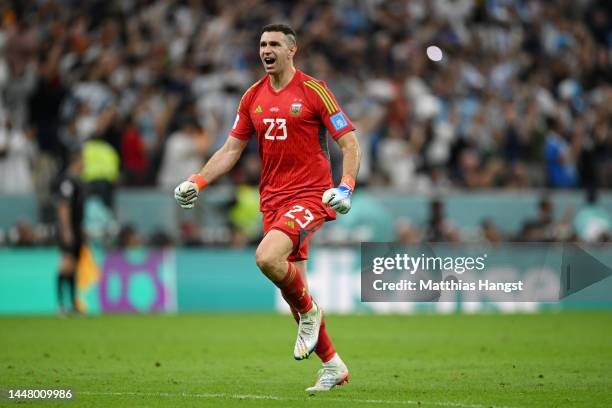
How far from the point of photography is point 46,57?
2242 centimetres

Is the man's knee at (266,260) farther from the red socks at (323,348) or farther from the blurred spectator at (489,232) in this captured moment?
the blurred spectator at (489,232)


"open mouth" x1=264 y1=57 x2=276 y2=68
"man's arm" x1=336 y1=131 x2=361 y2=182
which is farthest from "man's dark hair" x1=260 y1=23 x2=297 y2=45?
"man's arm" x1=336 y1=131 x2=361 y2=182

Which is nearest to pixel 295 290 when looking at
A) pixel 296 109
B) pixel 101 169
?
pixel 296 109

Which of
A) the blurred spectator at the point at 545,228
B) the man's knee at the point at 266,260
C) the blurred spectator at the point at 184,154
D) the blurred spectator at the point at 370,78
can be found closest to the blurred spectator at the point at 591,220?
the blurred spectator at the point at 545,228

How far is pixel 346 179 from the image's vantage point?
9.38 metres

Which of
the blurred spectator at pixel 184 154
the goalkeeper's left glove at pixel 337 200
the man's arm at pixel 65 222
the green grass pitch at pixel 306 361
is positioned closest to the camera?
the goalkeeper's left glove at pixel 337 200

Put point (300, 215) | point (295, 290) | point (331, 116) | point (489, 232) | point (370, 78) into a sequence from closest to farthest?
point (295, 290), point (300, 215), point (331, 116), point (489, 232), point (370, 78)

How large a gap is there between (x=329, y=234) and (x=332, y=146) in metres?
1.73

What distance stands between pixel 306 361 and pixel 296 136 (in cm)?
360

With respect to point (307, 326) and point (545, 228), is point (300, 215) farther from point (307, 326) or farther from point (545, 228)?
point (545, 228)

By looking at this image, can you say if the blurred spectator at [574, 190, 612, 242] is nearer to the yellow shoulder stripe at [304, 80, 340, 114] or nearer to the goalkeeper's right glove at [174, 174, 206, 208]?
the yellow shoulder stripe at [304, 80, 340, 114]

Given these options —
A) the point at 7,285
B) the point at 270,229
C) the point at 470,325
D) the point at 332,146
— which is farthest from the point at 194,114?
the point at 270,229

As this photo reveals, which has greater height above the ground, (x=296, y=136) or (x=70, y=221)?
(x=70, y=221)

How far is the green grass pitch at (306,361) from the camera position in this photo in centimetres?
926
